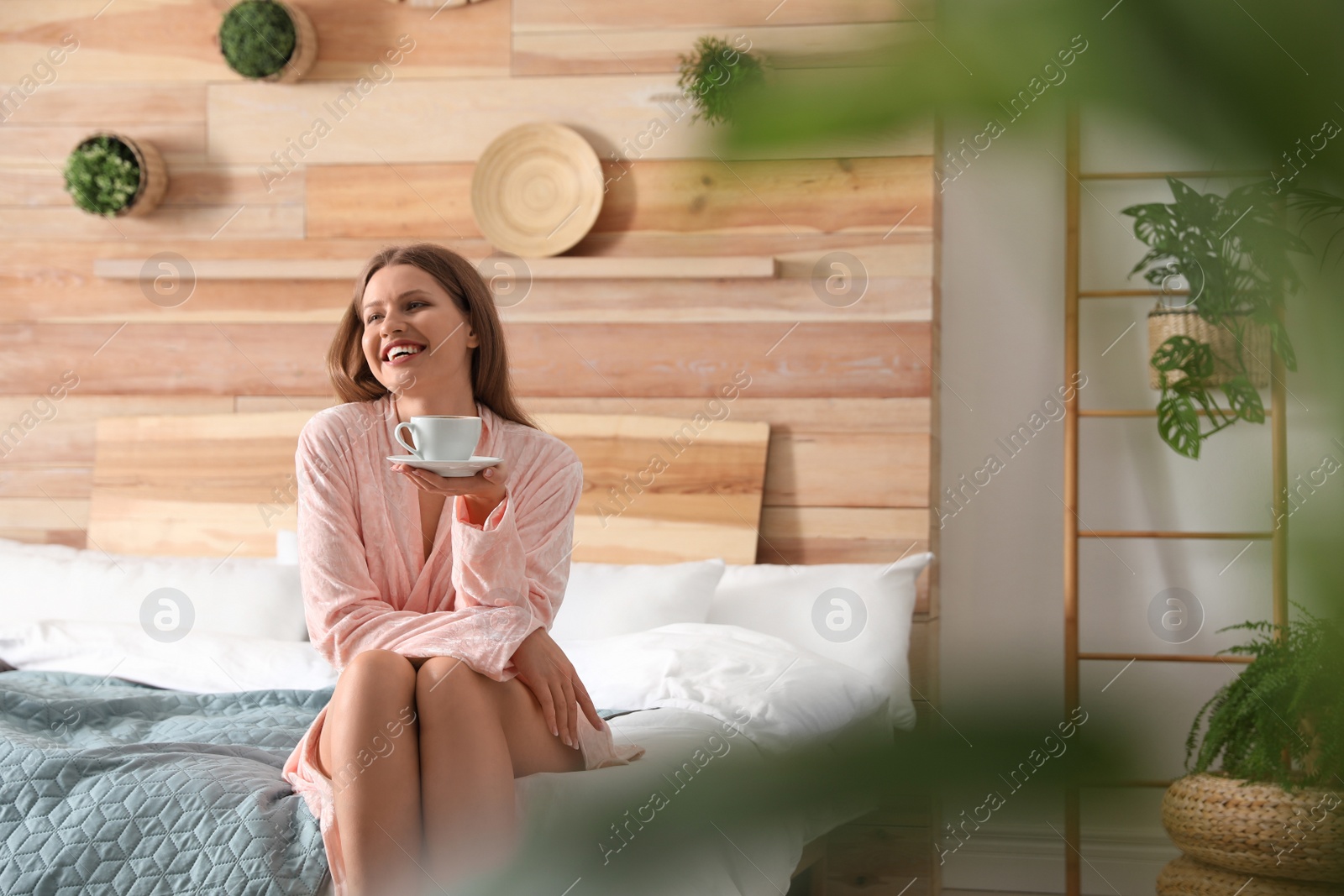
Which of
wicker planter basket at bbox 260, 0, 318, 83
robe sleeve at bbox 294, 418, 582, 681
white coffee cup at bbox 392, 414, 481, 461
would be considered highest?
wicker planter basket at bbox 260, 0, 318, 83

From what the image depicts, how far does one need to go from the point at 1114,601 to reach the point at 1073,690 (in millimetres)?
3044

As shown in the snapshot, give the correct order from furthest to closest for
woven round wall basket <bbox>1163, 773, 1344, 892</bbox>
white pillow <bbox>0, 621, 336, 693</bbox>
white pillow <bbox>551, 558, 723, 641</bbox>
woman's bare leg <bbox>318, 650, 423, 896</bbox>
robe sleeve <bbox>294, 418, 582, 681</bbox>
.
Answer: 1. white pillow <bbox>551, 558, 723, 641</bbox>
2. white pillow <bbox>0, 621, 336, 693</bbox>
3. woven round wall basket <bbox>1163, 773, 1344, 892</bbox>
4. robe sleeve <bbox>294, 418, 582, 681</bbox>
5. woman's bare leg <bbox>318, 650, 423, 896</bbox>

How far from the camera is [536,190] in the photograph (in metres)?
3.12

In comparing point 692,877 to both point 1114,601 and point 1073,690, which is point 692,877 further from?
point 1114,601

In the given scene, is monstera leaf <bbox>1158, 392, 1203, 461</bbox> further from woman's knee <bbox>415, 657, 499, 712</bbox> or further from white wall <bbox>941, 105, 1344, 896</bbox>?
woman's knee <bbox>415, 657, 499, 712</bbox>

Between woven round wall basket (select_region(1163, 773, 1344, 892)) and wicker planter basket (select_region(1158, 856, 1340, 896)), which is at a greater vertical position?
woven round wall basket (select_region(1163, 773, 1344, 892))

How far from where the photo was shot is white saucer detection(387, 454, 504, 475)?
1.44 meters

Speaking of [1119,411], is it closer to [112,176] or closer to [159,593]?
[159,593]

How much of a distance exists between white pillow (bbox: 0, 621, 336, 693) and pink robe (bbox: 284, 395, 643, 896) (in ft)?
2.16

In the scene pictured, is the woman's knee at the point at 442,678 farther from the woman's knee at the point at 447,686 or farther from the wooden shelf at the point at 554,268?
the wooden shelf at the point at 554,268

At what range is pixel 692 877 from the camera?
7.0 inches

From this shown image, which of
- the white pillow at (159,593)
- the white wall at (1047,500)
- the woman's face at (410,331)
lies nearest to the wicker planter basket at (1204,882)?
the white wall at (1047,500)

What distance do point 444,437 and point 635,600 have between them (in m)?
1.20

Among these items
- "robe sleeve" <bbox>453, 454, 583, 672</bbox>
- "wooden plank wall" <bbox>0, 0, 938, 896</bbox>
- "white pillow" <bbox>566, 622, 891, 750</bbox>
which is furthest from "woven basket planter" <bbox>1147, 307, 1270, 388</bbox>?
"robe sleeve" <bbox>453, 454, 583, 672</bbox>
